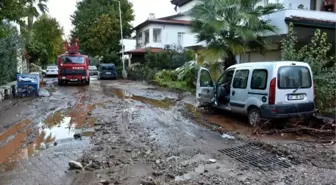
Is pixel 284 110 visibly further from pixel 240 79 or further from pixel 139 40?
pixel 139 40

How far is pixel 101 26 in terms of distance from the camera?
132 ft

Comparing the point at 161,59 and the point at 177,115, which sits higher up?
the point at 161,59

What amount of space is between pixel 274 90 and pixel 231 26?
587 cm

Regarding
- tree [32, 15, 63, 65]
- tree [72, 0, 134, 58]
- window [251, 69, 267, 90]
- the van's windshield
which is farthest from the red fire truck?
tree [32, 15, 63, 65]

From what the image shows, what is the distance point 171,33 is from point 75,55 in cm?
1306

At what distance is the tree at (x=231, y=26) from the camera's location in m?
12.6

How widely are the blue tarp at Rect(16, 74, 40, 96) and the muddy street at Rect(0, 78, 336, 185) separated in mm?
6080

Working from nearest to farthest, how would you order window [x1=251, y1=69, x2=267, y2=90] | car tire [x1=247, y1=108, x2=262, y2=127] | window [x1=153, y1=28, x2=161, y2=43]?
window [x1=251, y1=69, x2=267, y2=90]
car tire [x1=247, y1=108, x2=262, y2=127]
window [x1=153, y1=28, x2=161, y2=43]

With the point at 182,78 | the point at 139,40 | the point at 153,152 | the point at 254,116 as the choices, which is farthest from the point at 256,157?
the point at 139,40

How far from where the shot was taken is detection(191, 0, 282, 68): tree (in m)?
12.6

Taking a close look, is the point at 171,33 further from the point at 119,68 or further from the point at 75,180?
the point at 75,180

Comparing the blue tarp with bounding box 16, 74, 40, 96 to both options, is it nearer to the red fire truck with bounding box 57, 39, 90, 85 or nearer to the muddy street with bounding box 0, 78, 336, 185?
the muddy street with bounding box 0, 78, 336, 185

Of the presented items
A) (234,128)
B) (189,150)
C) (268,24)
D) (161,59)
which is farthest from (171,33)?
(189,150)

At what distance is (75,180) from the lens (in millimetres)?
4754
